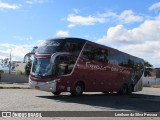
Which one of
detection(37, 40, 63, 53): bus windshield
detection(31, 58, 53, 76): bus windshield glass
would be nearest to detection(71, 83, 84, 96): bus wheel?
detection(31, 58, 53, 76): bus windshield glass

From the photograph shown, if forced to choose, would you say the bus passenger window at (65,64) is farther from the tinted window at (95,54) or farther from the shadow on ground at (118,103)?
the shadow on ground at (118,103)

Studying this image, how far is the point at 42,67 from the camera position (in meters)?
21.4

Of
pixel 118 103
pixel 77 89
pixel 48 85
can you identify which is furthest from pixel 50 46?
pixel 118 103

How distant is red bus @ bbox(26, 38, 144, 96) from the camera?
2108 cm

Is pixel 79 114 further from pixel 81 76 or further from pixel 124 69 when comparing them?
pixel 124 69

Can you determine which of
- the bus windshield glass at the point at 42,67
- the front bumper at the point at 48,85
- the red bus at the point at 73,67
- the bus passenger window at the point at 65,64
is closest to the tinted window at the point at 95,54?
the red bus at the point at 73,67

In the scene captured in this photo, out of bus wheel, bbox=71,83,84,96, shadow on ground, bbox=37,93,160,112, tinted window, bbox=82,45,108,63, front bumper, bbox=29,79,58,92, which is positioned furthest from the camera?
tinted window, bbox=82,45,108,63

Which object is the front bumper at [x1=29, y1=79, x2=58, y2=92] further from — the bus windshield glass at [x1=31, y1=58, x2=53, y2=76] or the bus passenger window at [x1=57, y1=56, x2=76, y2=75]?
the bus passenger window at [x1=57, y1=56, x2=76, y2=75]

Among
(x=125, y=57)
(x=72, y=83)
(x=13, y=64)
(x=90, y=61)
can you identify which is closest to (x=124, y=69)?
(x=125, y=57)

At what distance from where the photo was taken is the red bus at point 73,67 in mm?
21078

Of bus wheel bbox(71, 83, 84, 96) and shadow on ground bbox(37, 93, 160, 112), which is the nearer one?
shadow on ground bbox(37, 93, 160, 112)

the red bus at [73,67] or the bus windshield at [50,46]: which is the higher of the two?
the bus windshield at [50,46]

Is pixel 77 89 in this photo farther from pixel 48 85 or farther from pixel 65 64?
pixel 48 85

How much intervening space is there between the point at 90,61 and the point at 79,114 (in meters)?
10.5
